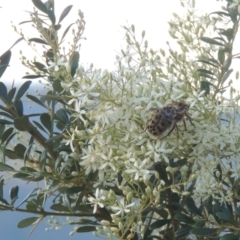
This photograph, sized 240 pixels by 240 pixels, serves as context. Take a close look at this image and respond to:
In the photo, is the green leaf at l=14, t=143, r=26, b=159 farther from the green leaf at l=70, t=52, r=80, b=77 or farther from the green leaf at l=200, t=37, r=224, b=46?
the green leaf at l=200, t=37, r=224, b=46

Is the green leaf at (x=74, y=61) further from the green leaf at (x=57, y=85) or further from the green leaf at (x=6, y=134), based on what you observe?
the green leaf at (x=6, y=134)

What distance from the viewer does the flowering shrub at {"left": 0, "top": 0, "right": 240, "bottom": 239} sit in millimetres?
602

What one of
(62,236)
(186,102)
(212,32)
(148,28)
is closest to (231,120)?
(186,102)

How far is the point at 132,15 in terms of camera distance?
132 centimetres

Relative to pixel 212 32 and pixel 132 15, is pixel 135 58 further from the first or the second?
pixel 132 15

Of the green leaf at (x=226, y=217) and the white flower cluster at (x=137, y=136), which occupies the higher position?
the white flower cluster at (x=137, y=136)

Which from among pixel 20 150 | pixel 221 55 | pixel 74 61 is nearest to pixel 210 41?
pixel 221 55

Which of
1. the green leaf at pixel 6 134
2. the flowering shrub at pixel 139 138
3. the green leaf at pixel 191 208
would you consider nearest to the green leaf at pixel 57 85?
the flowering shrub at pixel 139 138

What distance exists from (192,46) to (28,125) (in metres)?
0.25

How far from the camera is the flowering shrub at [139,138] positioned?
0.60 metres

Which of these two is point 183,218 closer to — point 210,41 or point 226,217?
point 226,217

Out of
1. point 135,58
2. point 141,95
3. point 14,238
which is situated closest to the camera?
point 141,95

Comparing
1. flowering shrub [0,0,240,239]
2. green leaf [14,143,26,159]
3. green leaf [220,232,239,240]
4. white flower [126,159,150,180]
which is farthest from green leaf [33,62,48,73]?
green leaf [220,232,239,240]

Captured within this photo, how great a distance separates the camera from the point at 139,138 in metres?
0.60
